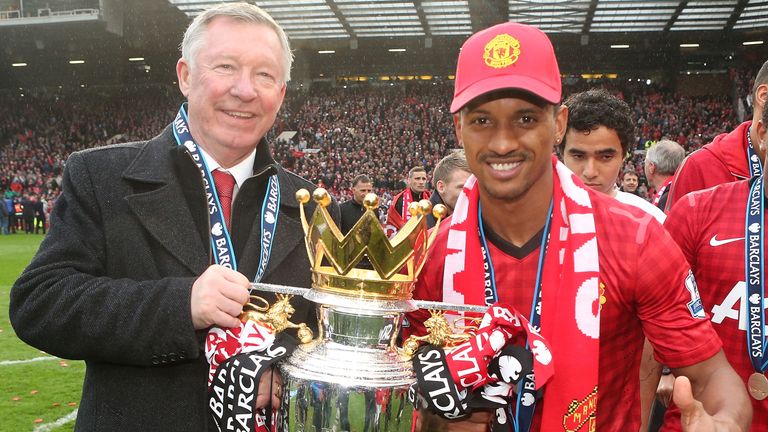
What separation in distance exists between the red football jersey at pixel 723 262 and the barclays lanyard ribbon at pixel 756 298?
0.9 inches

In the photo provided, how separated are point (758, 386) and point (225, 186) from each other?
170 cm

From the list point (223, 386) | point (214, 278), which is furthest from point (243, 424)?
point (214, 278)

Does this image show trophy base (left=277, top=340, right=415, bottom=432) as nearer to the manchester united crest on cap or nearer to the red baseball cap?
the red baseball cap

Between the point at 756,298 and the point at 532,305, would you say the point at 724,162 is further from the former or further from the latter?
the point at 532,305

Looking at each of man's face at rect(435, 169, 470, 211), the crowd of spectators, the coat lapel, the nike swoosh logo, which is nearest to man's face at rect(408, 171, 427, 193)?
man's face at rect(435, 169, 470, 211)

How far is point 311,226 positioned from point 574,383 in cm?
75

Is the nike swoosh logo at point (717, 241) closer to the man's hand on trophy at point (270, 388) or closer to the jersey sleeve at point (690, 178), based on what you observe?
the jersey sleeve at point (690, 178)

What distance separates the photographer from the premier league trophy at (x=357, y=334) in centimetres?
150

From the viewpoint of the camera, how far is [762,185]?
2277 mm

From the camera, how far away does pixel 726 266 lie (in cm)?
222

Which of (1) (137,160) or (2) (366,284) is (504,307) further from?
(1) (137,160)

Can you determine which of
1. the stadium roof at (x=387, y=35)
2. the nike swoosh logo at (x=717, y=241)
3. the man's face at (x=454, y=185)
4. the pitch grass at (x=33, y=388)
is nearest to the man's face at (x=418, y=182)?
the man's face at (x=454, y=185)

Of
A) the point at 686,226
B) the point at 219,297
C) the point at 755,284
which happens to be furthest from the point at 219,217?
the point at 755,284

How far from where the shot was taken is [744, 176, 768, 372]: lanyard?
2.14 meters
